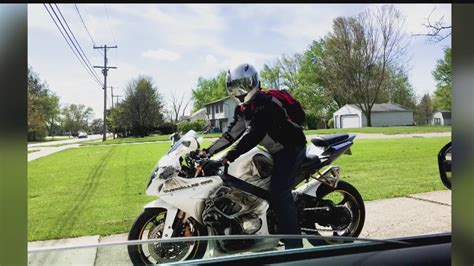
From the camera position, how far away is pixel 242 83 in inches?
74.5

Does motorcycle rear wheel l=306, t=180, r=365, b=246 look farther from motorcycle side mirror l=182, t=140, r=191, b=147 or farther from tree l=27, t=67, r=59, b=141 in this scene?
tree l=27, t=67, r=59, b=141

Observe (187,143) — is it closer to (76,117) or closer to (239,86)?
(239,86)

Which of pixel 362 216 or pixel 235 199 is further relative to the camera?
pixel 362 216

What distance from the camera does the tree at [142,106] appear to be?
5.75 feet

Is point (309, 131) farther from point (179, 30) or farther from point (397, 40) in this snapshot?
point (179, 30)

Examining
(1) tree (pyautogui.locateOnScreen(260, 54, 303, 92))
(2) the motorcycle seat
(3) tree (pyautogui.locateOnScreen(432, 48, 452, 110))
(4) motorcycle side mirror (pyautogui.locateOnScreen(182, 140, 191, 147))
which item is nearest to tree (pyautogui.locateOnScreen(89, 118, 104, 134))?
(4) motorcycle side mirror (pyautogui.locateOnScreen(182, 140, 191, 147))

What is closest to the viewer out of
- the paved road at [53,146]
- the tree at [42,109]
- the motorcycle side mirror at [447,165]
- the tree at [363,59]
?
the tree at [42,109]

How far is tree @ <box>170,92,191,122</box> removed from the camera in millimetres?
1832


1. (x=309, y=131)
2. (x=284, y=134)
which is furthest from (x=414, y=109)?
(x=284, y=134)

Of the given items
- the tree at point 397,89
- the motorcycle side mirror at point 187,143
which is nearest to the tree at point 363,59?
the tree at point 397,89

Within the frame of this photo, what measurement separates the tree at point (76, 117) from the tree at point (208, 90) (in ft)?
1.53

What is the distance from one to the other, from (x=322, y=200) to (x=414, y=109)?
714 millimetres

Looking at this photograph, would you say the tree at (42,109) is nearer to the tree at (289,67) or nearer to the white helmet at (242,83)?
the white helmet at (242,83)

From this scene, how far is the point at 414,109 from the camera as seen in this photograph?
217 cm
